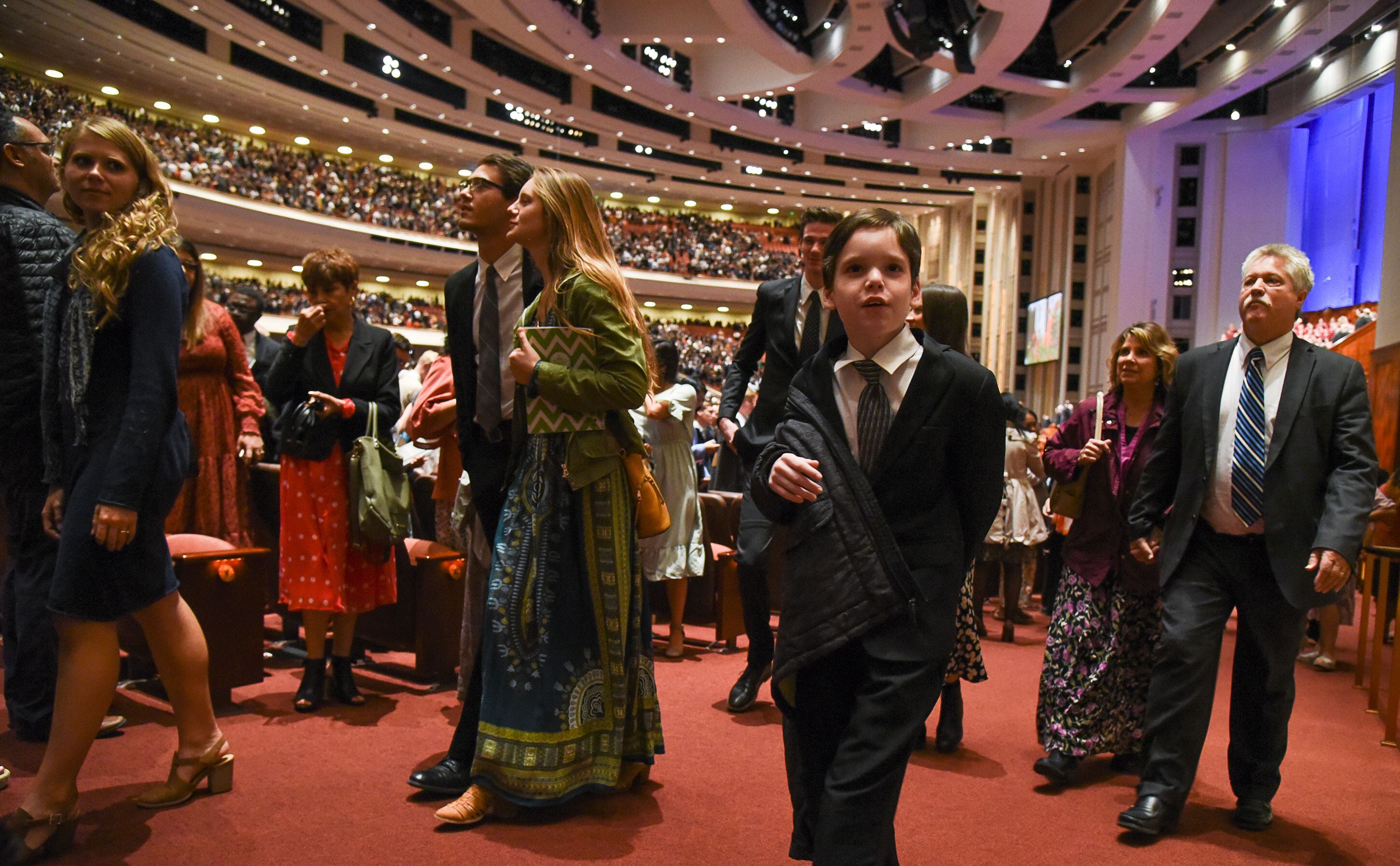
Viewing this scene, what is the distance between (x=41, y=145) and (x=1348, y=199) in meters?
19.4

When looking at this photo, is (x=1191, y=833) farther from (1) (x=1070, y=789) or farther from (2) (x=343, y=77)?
(2) (x=343, y=77)

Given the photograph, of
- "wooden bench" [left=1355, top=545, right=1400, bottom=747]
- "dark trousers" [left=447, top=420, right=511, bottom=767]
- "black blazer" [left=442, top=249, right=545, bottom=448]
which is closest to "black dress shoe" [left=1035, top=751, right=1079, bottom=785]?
"wooden bench" [left=1355, top=545, right=1400, bottom=747]

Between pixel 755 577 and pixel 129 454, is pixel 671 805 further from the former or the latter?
pixel 129 454

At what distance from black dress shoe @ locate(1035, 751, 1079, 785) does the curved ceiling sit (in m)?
14.1

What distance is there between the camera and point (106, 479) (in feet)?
6.79

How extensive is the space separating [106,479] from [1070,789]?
2827 mm

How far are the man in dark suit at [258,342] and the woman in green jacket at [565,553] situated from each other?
2125 millimetres

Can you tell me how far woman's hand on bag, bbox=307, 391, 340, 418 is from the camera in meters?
3.36

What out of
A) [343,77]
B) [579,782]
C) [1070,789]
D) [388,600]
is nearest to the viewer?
[579,782]

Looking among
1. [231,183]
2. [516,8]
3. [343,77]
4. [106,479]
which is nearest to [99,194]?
[106,479]

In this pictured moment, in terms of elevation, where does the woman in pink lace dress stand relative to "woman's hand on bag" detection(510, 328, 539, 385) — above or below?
below

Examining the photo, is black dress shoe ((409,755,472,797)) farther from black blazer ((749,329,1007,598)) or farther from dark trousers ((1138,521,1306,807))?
dark trousers ((1138,521,1306,807))

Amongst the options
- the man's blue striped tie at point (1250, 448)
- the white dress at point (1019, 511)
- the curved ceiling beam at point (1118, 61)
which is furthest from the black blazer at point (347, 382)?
the curved ceiling beam at point (1118, 61)

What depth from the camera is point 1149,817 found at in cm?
250
